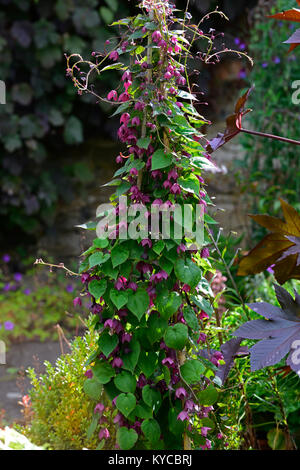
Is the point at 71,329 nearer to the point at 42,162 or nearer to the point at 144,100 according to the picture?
the point at 42,162

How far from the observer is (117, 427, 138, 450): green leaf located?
1322 mm

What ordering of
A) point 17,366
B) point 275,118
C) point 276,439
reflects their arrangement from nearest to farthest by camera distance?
point 276,439
point 17,366
point 275,118

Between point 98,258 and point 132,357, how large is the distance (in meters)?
0.25

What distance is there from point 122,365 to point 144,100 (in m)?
0.62

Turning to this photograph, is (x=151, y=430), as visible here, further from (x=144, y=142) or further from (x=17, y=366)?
(x=17, y=366)

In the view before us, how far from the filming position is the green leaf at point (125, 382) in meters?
1.31

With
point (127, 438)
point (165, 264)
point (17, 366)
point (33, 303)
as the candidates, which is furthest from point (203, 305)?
point (33, 303)

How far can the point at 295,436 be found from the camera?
1.87 m

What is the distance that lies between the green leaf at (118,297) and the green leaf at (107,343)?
0.36 ft

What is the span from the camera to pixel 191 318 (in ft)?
4.46

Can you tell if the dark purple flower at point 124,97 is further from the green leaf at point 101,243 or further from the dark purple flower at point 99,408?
the dark purple flower at point 99,408

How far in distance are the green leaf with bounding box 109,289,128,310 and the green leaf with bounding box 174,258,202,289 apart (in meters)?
0.13

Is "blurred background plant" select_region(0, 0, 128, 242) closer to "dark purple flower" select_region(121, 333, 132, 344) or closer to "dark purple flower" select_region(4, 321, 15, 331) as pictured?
"dark purple flower" select_region(4, 321, 15, 331)

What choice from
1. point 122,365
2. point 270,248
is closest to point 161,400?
point 122,365
